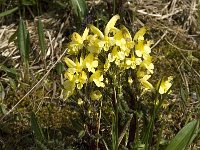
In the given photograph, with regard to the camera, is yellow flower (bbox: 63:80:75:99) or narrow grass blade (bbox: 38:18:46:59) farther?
narrow grass blade (bbox: 38:18:46:59)

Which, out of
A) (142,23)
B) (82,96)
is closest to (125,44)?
(82,96)

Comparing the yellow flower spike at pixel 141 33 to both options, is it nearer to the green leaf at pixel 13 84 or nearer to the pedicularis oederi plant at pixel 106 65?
the pedicularis oederi plant at pixel 106 65

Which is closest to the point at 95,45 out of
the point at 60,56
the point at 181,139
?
the point at 181,139

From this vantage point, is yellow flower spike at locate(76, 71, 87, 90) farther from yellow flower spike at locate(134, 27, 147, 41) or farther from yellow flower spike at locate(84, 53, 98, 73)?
yellow flower spike at locate(134, 27, 147, 41)

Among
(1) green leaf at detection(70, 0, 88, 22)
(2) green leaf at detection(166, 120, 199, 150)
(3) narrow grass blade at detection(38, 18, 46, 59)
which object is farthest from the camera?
(1) green leaf at detection(70, 0, 88, 22)

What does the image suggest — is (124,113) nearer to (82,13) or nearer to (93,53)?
(93,53)

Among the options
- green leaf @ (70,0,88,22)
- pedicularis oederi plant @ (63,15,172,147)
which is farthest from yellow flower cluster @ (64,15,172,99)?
green leaf @ (70,0,88,22)

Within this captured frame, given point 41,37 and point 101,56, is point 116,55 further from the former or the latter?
point 41,37
